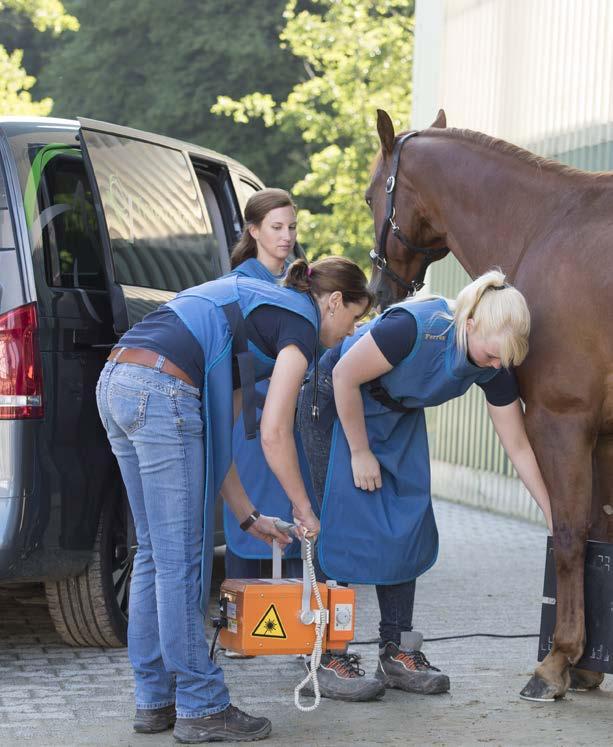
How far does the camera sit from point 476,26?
1174 cm

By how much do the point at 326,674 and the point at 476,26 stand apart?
849 cm

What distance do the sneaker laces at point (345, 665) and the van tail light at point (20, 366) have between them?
4.32 feet

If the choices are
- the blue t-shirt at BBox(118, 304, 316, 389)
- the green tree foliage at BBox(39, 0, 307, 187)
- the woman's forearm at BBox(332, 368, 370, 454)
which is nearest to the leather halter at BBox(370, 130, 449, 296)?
the woman's forearm at BBox(332, 368, 370, 454)

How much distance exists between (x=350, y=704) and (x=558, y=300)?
153 centimetres

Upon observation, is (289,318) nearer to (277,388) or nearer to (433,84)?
(277,388)

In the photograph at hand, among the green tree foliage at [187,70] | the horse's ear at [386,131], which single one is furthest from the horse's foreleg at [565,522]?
the green tree foliage at [187,70]

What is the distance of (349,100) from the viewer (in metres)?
21.5

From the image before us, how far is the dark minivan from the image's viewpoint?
444cm

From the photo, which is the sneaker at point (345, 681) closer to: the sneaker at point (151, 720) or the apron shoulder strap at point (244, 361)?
the sneaker at point (151, 720)

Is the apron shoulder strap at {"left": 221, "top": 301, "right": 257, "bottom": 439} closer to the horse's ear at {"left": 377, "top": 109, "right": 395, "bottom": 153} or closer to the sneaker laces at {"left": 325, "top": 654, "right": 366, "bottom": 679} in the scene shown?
the sneaker laces at {"left": 325, "top": 654, "right": 366, "bottom": 679}

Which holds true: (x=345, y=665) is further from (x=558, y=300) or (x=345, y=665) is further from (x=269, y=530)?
(x=558, y=300)

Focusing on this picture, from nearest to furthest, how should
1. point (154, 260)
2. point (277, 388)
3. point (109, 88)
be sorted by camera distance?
point (277, 388)
point (154, 260)
point (109, 88)

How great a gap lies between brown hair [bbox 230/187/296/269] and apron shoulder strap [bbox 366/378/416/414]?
2.67 ft

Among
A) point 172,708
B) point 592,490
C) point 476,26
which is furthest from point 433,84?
point 172,708
